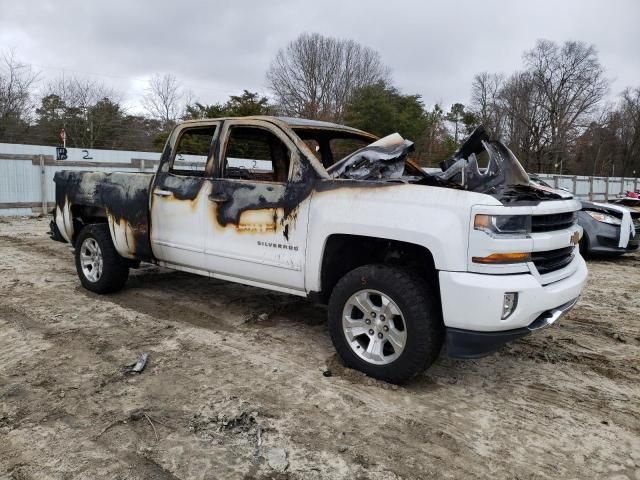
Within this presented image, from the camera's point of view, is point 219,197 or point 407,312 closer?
point 407,312

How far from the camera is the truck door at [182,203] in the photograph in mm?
4551

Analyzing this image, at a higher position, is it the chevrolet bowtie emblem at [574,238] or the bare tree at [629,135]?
the bare tree at [629,135]

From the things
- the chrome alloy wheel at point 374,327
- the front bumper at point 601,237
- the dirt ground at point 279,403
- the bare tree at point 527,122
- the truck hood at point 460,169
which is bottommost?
the dirt ground at point 279,403

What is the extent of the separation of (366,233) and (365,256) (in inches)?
20.0

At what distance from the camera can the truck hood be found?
12.5 ft

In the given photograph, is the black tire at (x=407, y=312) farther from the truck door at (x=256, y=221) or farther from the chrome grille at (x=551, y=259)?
Result: the chrome grille at (x=551, y=259)

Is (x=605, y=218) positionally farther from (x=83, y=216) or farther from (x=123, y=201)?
(x=83, y=216)

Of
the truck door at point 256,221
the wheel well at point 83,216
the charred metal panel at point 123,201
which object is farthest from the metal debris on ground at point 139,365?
the wheel well at point 83,216

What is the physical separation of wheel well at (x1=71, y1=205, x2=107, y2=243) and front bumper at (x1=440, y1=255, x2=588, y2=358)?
4168mm

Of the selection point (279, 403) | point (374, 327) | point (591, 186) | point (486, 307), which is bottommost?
point (279, 403)

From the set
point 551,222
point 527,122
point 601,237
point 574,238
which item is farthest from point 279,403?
point 527,122

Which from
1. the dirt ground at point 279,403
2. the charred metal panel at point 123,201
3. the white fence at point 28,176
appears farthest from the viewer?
the white fence at point 28,176

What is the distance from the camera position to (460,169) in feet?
12.6

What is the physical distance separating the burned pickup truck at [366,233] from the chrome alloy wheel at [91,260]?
0.36 ft
